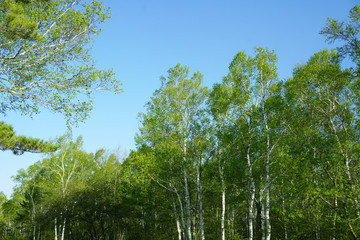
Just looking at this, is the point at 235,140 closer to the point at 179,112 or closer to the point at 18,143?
the point at 179,112

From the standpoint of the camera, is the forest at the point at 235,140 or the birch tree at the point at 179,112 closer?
the forest at the point at 235,140

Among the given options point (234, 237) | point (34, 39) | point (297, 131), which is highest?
point (34, 39)

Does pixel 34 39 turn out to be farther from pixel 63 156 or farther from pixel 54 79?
pixel 63 156

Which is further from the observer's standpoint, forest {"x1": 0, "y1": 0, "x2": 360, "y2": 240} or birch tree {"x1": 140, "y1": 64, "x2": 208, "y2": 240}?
birch tree {"x1": 140, "y1": 64, "x2": 208, "y2": 240}

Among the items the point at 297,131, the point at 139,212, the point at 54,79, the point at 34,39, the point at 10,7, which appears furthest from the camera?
the point at 139,212

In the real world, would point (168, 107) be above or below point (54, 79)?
above

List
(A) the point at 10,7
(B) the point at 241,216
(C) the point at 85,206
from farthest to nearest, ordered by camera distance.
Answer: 1. (B) the point at 241,216
2. (C) the point at 85,206
3. (A) the point at 10,7

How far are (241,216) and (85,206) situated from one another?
66.5 feet

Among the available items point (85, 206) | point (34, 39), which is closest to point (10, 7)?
point (34, 39)

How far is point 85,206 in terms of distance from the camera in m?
30.9

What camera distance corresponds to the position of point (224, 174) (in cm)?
2048

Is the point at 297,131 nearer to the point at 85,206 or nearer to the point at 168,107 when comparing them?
the point at 168,107

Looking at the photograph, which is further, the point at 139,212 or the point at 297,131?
the point at 139,212

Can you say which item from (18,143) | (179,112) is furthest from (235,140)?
(18,143)
